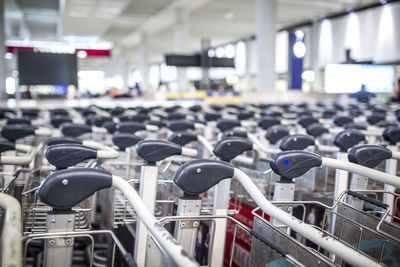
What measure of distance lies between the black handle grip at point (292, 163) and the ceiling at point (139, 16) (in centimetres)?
1391

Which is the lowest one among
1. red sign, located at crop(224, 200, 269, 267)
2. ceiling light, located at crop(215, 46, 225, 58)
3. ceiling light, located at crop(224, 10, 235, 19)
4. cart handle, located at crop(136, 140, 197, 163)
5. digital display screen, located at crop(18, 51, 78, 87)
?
red sign, located at crop(224, 200, 269, 267)

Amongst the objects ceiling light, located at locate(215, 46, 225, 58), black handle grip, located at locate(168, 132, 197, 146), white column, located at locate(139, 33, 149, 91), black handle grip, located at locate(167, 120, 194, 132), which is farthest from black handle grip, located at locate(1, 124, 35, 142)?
ceiling light, located at locate(215, 46, 225, 58)

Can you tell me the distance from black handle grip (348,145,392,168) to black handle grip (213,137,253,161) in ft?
1.81

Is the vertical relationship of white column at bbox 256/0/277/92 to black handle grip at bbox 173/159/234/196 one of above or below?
above

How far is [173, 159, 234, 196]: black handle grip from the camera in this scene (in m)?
1.67

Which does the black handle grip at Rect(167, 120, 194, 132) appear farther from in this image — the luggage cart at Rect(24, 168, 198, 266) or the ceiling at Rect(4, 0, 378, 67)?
the ceiling at Rect(4, 0, 378, 67)

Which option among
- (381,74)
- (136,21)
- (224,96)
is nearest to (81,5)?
(224,96)

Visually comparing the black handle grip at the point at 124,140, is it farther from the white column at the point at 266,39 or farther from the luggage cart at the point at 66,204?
the white column at the point at 266,39

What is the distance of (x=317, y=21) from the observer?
23812 millimetres

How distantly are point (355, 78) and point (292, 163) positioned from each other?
1282 centimetres

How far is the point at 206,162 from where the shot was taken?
5.60 feet

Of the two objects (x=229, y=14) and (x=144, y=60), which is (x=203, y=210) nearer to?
(x=229, y=14)

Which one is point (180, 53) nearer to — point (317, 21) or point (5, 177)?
point (317, 21)

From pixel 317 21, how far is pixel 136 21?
33.4ft
